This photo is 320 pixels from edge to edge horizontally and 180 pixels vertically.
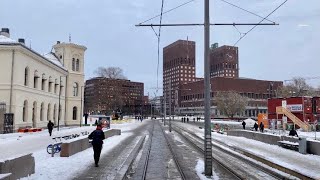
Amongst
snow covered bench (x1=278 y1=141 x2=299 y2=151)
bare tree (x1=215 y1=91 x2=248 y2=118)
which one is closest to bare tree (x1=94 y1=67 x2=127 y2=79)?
bare tree (x1=215 y1=91 x2=248 y2=118)

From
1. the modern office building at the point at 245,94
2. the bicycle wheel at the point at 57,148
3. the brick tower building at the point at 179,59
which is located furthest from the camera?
the modern office building at the point at 245,94

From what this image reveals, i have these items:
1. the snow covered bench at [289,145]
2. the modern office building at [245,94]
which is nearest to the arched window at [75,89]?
the snow covered bench at [289,145]

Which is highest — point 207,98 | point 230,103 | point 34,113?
point 230,103

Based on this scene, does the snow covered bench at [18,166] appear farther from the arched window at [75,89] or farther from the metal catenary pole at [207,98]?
the arched window at [75,89]

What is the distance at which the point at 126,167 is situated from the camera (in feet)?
56.3

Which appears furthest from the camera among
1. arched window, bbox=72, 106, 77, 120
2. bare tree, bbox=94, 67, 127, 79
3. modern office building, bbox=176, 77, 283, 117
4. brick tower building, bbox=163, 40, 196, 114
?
modern office building, bbox=176, 77, 283, 117

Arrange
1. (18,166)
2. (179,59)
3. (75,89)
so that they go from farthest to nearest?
(75,89), (179,59), (18,166)

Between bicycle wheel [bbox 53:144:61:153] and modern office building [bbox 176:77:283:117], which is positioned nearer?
bicycle wheel [bbox 53:144:61:153]

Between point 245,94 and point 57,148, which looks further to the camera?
point 245,94

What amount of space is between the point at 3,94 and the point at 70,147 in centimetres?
3065

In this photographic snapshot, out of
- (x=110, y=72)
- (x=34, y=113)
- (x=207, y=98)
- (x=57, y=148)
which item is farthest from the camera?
(x=110, y=72)

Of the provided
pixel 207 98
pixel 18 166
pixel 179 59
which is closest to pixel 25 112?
pixel 179 59

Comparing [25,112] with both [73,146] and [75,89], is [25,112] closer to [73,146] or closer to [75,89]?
[75,89]

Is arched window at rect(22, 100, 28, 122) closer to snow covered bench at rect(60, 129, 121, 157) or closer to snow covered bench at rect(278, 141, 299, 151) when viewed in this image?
snow covered bench at rect(60, 129, 121, 157)
